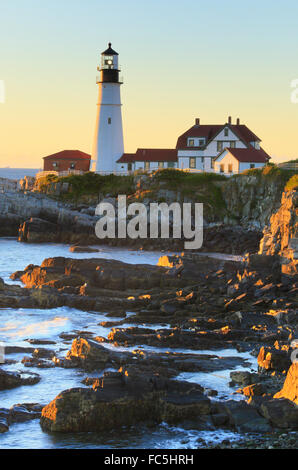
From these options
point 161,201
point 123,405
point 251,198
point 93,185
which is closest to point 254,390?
point 123,405

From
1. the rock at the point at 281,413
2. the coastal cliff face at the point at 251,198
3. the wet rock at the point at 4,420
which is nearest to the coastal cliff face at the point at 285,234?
the rock at the point at 281,413

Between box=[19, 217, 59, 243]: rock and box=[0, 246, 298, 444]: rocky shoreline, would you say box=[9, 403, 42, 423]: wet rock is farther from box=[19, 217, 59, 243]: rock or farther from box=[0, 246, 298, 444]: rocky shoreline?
box=[19, 217, 59, 243]: rock

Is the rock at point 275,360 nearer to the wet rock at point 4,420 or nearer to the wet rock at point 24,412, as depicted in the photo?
the wet rock at point 24,412

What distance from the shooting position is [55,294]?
22578mm

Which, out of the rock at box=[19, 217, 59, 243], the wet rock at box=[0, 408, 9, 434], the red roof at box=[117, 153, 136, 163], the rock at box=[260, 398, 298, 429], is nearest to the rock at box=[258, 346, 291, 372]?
the rock at box=[260, 398, 298, 429]

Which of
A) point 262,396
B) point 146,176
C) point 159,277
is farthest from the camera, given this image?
point 146,176

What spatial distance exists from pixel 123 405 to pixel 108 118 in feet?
159

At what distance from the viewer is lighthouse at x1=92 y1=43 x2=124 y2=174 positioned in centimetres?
5778

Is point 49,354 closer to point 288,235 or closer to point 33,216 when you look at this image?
point 288,235

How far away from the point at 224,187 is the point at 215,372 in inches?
1505

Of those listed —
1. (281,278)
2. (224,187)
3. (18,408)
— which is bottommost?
(18,408)

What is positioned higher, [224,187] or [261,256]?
[224,187]

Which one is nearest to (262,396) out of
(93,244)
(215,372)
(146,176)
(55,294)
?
(215,372)

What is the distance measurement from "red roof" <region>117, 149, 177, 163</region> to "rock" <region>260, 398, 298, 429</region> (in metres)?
49.8
